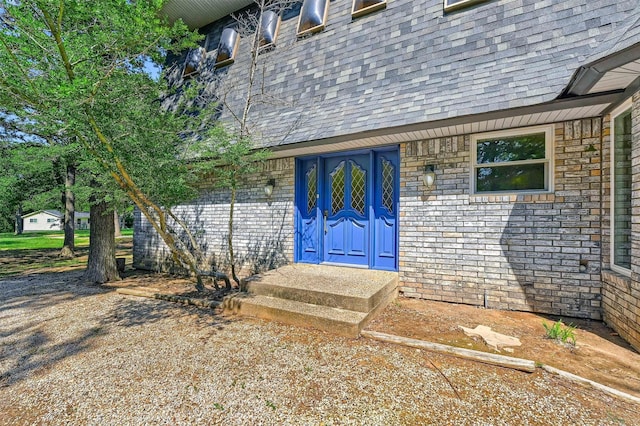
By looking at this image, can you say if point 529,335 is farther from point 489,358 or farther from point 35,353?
point 35,353

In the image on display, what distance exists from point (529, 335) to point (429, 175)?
2595 mm

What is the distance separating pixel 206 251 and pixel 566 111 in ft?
24.5

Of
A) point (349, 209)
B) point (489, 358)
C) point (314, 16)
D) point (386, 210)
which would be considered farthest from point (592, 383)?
point (314, 16)

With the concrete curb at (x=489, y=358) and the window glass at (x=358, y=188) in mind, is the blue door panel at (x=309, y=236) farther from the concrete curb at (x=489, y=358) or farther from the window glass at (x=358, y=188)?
the concrete curb at (x=489, y=358)

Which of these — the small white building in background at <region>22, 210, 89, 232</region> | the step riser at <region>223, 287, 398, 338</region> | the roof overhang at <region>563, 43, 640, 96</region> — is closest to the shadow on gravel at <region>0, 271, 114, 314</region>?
the step riser at <region>223, 287, 398, 338</region>

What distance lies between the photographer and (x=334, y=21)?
6312 millimetres

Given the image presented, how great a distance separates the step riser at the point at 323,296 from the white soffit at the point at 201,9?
7538mm

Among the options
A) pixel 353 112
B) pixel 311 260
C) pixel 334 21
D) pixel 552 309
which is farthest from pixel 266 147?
pixel 552 309

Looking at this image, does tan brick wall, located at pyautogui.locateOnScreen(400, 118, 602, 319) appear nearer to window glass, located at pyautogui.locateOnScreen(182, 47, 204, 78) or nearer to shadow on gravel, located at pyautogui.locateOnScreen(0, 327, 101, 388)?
shadow on gravel, located at pyautogui.locateOnScreen(0, 327, 101, 388)

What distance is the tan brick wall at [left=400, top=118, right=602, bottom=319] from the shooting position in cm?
403

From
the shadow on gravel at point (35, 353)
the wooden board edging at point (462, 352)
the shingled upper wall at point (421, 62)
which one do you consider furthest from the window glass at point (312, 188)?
the shadow on gravel at point (35, 353)

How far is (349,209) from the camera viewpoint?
234 inches

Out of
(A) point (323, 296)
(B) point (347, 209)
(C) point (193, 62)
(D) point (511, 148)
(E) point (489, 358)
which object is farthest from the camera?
(C) point (193, 62)

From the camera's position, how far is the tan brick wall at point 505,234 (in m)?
4.03
